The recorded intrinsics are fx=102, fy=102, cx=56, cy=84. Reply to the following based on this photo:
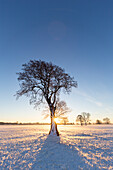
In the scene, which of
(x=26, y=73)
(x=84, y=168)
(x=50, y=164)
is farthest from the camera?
(x=26, y=73)

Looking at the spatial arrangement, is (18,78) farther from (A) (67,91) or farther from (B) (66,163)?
(B) (66,163)

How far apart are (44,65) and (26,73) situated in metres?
3.35

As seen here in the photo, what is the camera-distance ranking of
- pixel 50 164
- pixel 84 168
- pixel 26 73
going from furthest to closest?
pixel 26 73 < pixel 50 164 < pixel 84 168

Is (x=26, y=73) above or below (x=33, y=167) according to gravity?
above

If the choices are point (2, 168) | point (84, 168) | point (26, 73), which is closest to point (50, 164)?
point (84, 168)

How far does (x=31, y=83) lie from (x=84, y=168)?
47.7ft

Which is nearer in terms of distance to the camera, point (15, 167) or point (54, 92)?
point (15, 167)

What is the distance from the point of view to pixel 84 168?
4965 mm

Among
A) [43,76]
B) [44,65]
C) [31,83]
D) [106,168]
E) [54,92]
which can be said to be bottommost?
[106,168]

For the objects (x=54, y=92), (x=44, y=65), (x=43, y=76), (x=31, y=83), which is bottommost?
(x=54, y=92)

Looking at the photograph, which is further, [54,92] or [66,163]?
[54,92]

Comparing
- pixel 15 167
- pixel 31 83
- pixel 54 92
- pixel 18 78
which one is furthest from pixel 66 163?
pixel 18 78

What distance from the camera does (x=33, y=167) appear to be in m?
5.04

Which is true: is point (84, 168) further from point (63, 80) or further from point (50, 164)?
point (63, 80)
